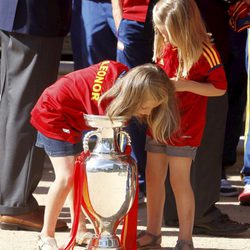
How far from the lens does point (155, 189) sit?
468 centimetres

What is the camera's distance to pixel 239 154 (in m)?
7.01

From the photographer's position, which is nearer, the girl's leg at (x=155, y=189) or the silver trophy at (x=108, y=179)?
the silver trophy at (x=108, y=179)

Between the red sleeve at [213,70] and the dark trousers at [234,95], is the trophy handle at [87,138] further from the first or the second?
the dark trousers at [234,95]

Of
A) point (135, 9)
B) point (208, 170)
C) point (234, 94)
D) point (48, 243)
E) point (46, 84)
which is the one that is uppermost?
point (135, 9)

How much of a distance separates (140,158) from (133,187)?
1363 millimetres

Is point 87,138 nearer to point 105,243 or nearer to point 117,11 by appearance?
point 105,243

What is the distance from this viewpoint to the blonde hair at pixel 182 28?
4.44 m

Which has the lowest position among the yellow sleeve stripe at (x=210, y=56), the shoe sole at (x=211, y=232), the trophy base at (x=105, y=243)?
the shoe sole at (x=211, y=232)

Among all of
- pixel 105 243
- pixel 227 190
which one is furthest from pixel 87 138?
pixel 227 190

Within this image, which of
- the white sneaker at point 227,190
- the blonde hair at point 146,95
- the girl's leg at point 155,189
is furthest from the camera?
the white sneaker at point 227,190

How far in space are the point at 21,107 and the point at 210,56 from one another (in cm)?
106

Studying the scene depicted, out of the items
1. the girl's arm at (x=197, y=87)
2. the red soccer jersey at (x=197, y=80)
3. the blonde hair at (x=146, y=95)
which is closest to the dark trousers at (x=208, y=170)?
the red soccer jersey at (x=197, y=80)

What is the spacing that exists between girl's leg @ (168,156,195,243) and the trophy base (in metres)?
0.40

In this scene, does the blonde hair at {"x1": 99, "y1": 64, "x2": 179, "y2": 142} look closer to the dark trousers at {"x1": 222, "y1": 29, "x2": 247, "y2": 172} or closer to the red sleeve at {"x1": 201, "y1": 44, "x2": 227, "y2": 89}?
the red sleeve at {"x1": 201, "y1": 44, "x2": 227, "y2": 89}
